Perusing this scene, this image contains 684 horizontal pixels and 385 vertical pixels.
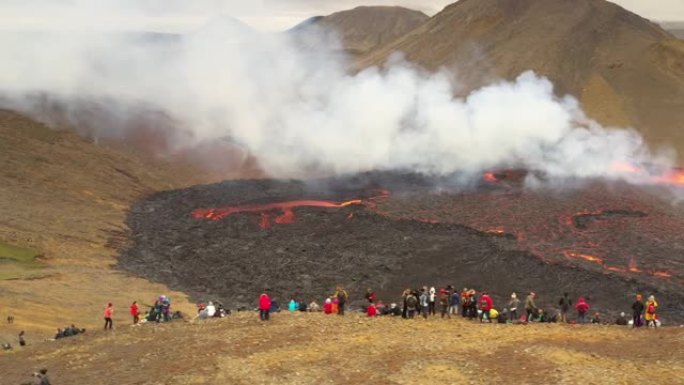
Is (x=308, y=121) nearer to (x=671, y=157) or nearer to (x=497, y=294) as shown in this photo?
(x=671, y=157)

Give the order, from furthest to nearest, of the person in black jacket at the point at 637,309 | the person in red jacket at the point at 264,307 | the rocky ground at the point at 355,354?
the person in red jacket at the point at 264,307
the person in black jacket at the point at 637,309
the rocky ground at the point at 355,354

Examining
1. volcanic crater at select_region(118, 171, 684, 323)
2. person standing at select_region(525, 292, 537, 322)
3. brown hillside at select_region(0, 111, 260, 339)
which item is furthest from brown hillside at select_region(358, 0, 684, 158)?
person standing at select_region(525, 292, 537, 322)

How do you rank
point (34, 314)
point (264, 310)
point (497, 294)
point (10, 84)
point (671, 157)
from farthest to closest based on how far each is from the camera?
1. point (10, 84)
2. point (671, 157)
3. point (497, 294)
4. point (34, 314)
5. point (264, 310)

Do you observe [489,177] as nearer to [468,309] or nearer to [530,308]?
[468,309]

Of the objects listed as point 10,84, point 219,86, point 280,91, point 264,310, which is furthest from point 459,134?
point 10,84

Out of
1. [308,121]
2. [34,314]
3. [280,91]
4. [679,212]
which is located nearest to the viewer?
[34,314]

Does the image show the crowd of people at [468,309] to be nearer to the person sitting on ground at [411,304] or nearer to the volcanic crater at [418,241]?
the person sitting on ground at [411,304]

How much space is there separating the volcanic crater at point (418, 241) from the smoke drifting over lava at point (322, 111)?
809cm

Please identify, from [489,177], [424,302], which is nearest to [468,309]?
[424,302]

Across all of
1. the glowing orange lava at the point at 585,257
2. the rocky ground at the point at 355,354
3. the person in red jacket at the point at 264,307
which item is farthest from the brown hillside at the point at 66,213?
the glowing orange lava at the point at 585,257

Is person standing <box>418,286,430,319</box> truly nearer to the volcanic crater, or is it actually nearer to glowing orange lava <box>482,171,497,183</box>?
the volcanic crater

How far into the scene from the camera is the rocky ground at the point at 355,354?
21078 mm

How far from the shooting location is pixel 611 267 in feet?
128

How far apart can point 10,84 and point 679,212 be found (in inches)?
3161
